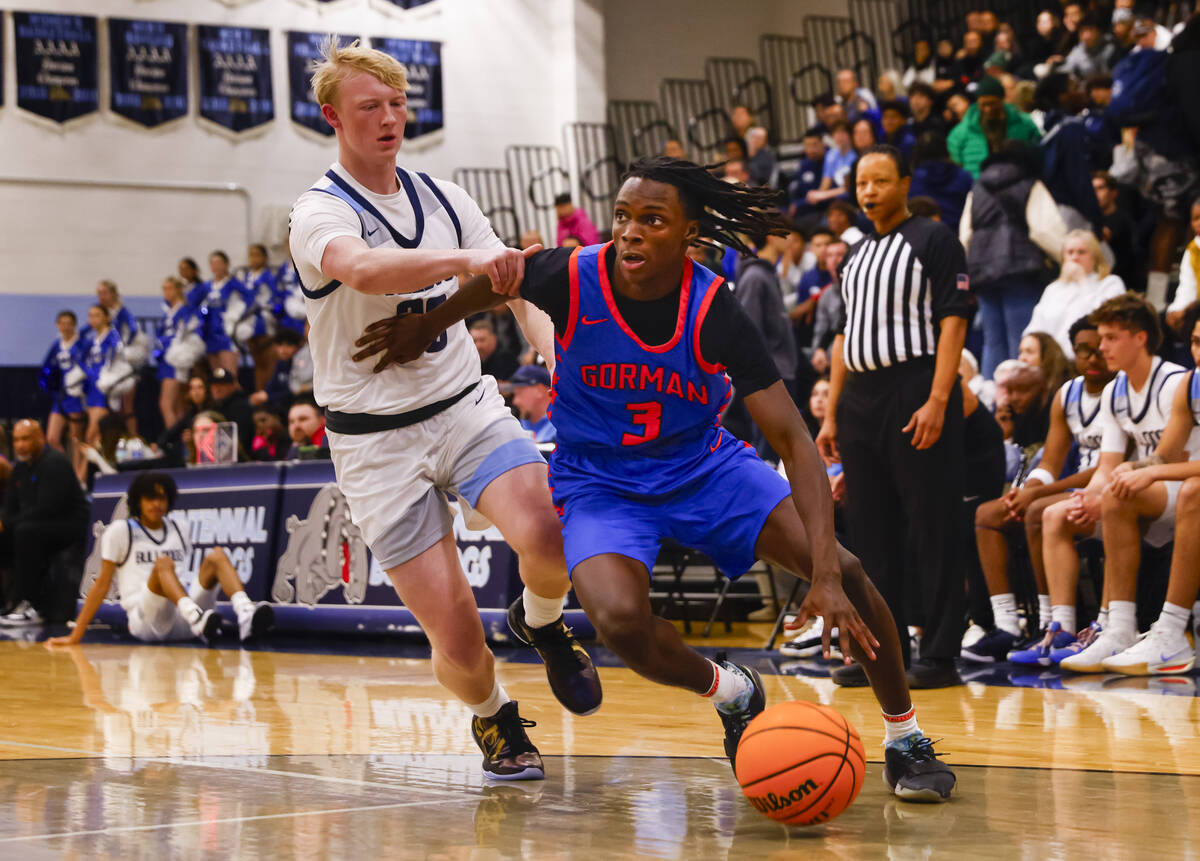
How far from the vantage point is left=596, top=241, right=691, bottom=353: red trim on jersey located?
395cm

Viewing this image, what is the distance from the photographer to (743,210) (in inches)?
163

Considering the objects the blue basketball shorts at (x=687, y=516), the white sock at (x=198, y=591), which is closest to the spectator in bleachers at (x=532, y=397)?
the white sock at (x=198, y=591)

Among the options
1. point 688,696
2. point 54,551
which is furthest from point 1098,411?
point 54,551

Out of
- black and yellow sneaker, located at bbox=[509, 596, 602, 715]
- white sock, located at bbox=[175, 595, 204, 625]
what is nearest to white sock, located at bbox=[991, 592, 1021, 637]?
black and yellow sneaker, located at bbox=[509, 596, 602, 715]

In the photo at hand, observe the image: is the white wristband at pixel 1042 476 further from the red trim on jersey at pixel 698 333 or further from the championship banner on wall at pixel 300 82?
the championship banner on wall at pixel 300 82

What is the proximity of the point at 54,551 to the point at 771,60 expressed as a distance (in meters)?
13.4

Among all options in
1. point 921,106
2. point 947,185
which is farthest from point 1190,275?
→ point 921,106

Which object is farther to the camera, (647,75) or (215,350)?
(647,75)

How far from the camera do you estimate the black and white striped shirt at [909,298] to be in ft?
20.7

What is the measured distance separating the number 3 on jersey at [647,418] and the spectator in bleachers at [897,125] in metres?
10.0

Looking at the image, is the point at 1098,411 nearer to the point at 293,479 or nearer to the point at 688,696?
the point at 688,696

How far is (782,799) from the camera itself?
3.56 meters

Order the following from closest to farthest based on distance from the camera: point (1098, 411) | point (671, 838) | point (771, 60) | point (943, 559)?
point (671, 838) → point (943, 559) → point (1098, 411) → point (771, 60)

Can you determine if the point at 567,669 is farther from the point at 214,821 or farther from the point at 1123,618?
the point at 1123,618
